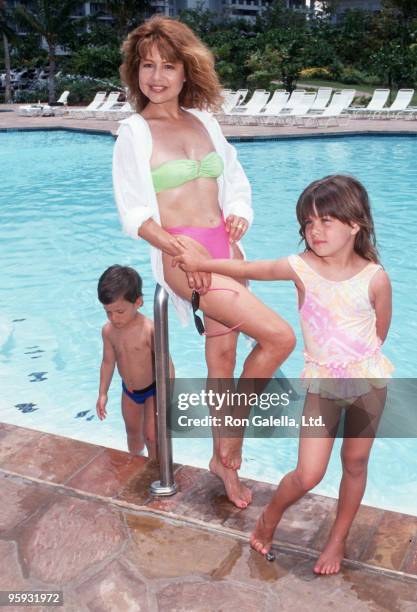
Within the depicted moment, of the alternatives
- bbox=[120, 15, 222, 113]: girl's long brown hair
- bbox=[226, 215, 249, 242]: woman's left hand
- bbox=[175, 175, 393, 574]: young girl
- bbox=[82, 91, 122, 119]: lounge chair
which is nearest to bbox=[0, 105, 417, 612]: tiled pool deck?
bbox=[175, 175, 393, 574]: young girl

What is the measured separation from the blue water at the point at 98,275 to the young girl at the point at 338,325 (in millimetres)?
2396

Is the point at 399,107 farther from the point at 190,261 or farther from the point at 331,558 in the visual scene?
the point at 331,558

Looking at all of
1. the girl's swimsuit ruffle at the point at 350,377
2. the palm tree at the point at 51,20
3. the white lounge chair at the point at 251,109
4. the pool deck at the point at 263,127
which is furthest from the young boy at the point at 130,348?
the palm tree at the point at 51,20

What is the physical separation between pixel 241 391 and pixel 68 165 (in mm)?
15372

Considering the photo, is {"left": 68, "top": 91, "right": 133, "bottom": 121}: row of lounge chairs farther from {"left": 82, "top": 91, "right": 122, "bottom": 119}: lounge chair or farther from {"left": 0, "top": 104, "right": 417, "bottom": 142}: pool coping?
{"left": 0, "top": 104, "right": 417, "bottom": 142}: pool coping

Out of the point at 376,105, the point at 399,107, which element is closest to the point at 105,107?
the point at 376,105

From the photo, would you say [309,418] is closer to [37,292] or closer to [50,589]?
[50,589]

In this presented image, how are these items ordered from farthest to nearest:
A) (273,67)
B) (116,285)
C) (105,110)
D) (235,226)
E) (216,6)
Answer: (216,6) < (273,67) < (105,110) < (116,285) < (235,226)

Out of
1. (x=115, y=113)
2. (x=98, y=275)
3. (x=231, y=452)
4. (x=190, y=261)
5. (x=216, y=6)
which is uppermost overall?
(x=216, y=6)

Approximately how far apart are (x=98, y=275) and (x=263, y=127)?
1401 cm

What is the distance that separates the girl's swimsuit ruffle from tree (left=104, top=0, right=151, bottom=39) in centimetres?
3947

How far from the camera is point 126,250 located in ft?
33.4

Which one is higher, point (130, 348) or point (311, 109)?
point (311, 109)

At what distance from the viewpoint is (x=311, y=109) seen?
22.9 meters
